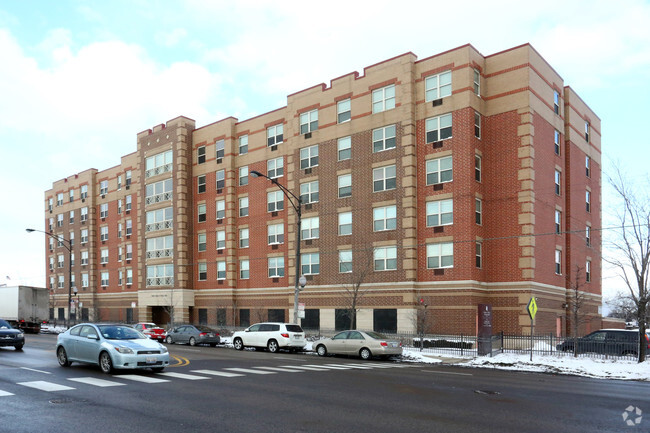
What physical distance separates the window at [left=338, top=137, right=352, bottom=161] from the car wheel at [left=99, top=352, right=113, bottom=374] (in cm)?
2647

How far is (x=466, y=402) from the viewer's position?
40.9ft

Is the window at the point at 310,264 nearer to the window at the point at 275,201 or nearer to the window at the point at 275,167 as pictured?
the window at the point at 275,201

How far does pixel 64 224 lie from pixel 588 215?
59.2 m

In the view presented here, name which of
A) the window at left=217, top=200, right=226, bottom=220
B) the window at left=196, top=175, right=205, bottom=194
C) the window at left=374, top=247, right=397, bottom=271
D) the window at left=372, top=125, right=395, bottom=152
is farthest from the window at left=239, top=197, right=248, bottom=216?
the window at left=374, top=247, right=397, bottom=271

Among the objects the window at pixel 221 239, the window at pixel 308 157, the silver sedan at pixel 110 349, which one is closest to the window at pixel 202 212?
the window at pixel 221 239

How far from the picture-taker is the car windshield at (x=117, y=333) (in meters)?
17.3

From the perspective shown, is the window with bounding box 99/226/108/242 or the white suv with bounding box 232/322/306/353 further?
the window with bounding box 99/226/108/242

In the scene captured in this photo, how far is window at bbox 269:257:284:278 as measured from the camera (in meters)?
45.2

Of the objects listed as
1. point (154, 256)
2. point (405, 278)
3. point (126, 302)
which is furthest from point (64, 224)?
point (405, 278)

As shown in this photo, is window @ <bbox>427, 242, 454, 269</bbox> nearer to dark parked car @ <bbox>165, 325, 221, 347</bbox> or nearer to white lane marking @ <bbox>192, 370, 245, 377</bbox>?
dark parked car @ <bbox>165, 325, 221, 347</bbox>

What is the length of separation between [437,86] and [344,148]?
8.03 metres

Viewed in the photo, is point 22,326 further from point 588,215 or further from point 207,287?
point 588,215

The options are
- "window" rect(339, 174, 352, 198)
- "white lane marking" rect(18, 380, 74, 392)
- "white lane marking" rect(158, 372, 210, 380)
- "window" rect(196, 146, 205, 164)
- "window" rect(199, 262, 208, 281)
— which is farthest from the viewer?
"window" rect(196, 146, 205, 164)

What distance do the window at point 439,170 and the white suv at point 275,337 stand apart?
43.6 ft
